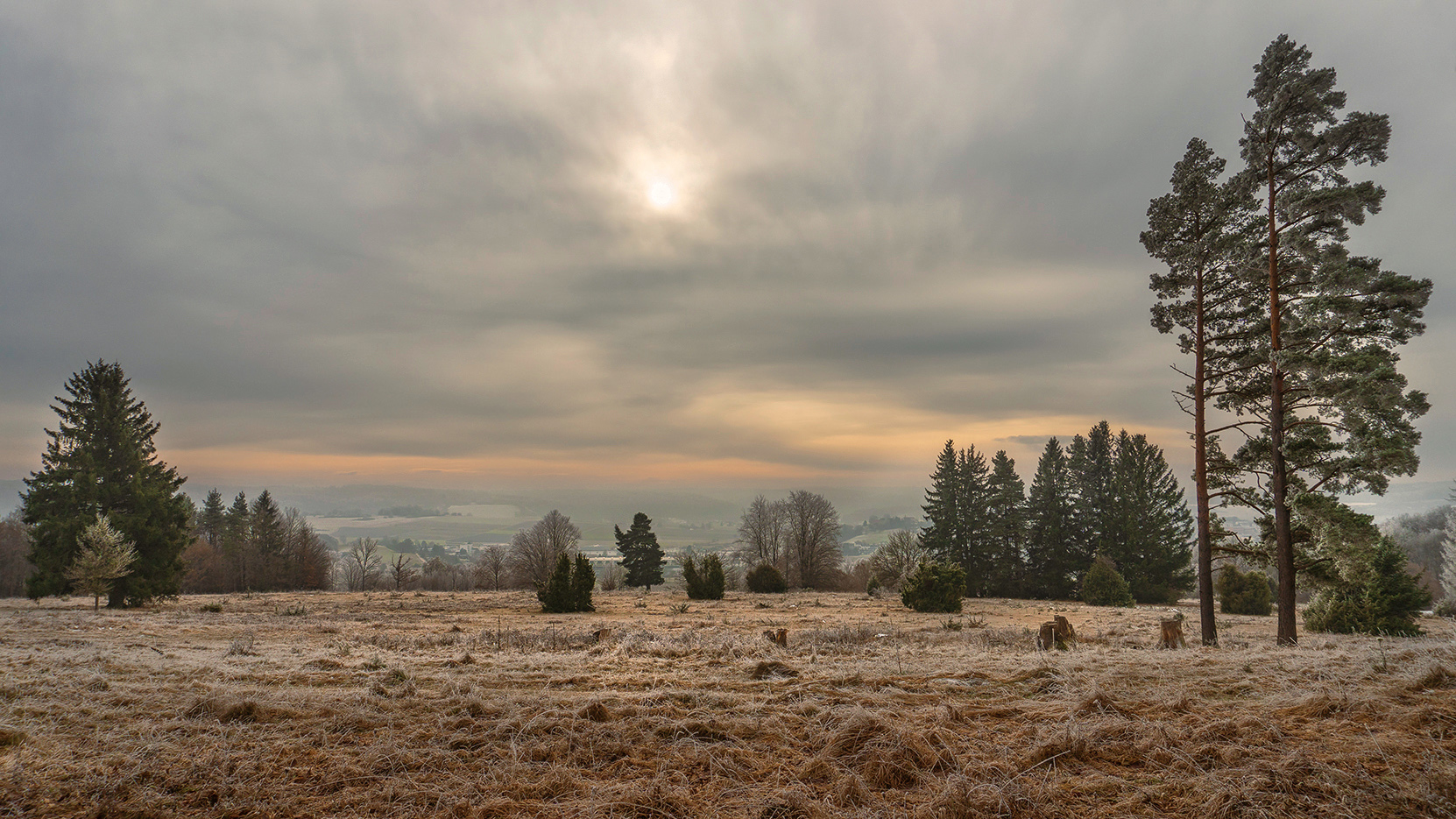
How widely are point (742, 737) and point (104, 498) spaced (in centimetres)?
3787

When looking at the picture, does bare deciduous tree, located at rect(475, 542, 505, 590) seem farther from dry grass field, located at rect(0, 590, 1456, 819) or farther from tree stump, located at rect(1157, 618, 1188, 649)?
tree stump, located at rect(1157, 618, 1188, 649)

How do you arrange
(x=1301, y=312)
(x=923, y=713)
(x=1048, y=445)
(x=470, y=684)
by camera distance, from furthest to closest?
1. (x=1048, y=445)
2. (x=1301, y=312)
3. (x=470, y=684)
4. (x=923, y=713)

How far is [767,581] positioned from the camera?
43469mm

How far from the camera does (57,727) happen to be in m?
5.70

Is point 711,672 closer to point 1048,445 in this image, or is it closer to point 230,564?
point 1048,445

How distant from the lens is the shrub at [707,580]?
37156mm

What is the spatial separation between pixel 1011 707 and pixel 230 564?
2935 inches

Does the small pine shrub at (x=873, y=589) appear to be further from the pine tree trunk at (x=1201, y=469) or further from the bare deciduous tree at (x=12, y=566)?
the bare deciduous tree at (x=12, y=566)

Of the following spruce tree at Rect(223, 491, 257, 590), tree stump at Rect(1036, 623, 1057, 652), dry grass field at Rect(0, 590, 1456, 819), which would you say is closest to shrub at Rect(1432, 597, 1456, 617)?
dry grass field at Rect(0, 590, 1456, 819)

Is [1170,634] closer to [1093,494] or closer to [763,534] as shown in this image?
[1093,494]

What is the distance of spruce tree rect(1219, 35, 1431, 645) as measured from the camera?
11.9 meters

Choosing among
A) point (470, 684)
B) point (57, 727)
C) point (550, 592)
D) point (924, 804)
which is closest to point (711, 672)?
point (470, 684)

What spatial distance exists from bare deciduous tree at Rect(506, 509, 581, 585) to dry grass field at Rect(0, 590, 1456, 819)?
54408mm

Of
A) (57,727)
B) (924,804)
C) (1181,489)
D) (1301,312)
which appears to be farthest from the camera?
(1181,489)
